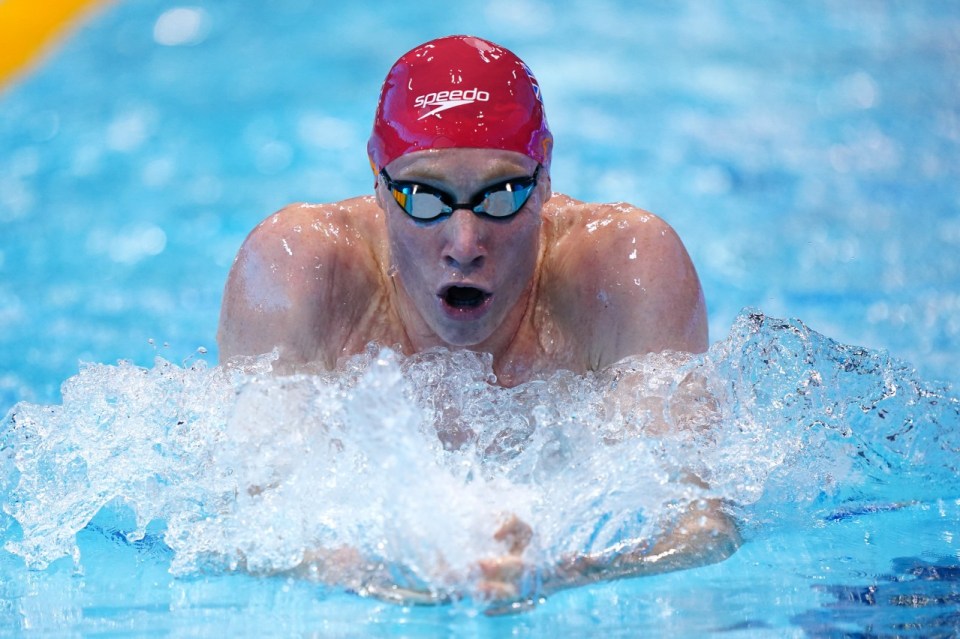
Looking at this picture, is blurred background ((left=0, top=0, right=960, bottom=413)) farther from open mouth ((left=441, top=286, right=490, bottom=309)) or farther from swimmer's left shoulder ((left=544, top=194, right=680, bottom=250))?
open mouth ((left=441, top=286, right=490, bottom=309))

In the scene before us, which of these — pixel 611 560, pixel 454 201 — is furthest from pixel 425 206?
pixel 611 560

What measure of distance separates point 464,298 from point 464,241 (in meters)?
0.14

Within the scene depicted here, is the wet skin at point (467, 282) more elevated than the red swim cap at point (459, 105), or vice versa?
the red swim cap at point (459, 105)

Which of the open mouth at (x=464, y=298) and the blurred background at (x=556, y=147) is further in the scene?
the blurred background at (x=556, y=147)

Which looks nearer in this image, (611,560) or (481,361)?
(611,560)

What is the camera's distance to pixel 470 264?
2381mm

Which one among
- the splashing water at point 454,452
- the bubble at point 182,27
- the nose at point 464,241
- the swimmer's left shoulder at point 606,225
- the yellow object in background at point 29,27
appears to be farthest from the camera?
the bubble at point 182,27

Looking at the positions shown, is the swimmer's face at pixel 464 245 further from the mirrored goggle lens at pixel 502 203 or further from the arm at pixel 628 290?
the arm at pixel 628 290

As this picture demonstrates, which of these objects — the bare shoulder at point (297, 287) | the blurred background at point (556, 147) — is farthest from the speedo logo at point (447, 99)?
the blurred background at point (556, 147)

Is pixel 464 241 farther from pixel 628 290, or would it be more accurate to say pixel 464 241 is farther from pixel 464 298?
pixel 628 290

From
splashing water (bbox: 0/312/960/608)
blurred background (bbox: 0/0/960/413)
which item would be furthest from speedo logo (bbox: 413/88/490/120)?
blurred background (bbox: 0/0/960/413)

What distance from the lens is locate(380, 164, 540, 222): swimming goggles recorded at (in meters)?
2.40

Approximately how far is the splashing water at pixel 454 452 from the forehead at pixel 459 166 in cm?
39

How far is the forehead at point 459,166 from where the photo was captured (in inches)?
94.8
